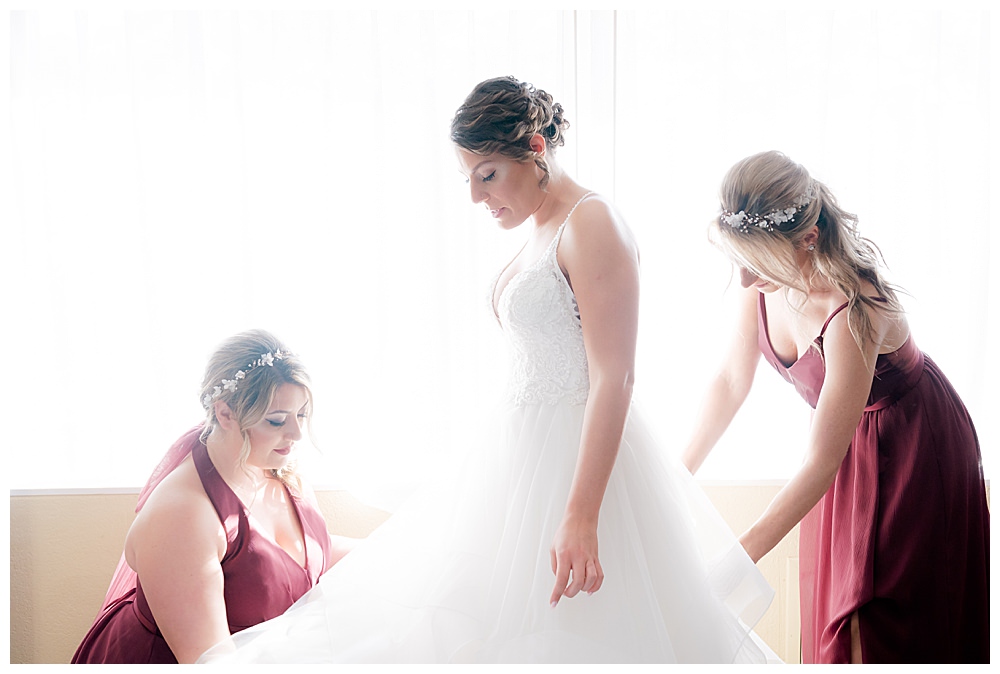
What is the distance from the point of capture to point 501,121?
3.87 feet

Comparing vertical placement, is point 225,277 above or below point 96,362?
above

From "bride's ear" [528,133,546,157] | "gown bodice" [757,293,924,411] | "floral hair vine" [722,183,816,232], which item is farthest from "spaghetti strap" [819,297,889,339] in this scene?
"bride's ear" [528,133,546,157]

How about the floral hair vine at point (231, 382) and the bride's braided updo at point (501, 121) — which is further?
the floral hair vine at point (231, 382)

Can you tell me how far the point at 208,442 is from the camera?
4.59 ft

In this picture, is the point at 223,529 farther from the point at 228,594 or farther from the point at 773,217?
the point at 773,217

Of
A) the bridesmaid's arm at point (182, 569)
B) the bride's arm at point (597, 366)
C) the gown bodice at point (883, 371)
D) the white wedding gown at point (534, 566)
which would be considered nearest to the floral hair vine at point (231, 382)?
the bridesmaid's arm at point (182, 569)

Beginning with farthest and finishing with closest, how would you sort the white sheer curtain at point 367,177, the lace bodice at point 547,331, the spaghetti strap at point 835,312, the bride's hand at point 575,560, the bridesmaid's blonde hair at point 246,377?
the white sheer curtain at point 367,177
the bridesmaid's blonde hair at point 246,377
the spaghetti strap at point 835,312
the lace bodice at point 547,331
the bride's hand at point 575,560

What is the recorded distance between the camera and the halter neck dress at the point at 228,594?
1300 millimetres

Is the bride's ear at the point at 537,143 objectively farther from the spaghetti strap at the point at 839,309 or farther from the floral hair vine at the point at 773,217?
the spaghetti strap at the point at 839,309

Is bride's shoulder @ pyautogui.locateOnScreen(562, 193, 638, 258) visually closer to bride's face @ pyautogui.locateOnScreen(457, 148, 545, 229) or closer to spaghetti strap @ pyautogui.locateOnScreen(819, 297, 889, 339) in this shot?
bride's face @ pyautogui.locateOnScreen(457, 148, 545, 229)

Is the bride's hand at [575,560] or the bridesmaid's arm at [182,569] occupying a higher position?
the bride's hand at [575,560]

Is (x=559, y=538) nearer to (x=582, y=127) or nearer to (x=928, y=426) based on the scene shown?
(x=928, y=426)
